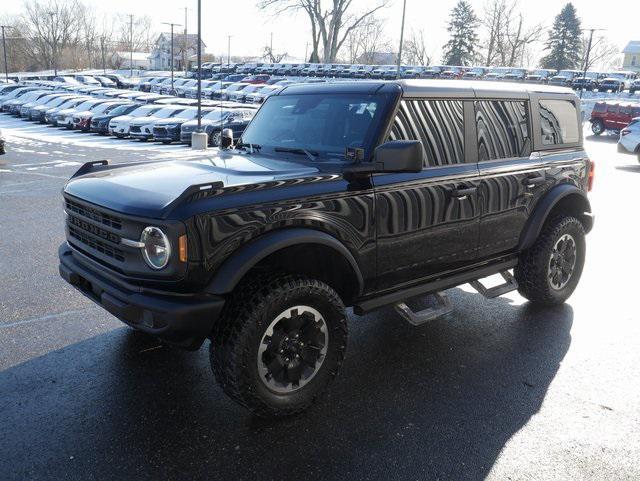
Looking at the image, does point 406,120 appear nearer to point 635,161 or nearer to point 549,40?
point 635,161

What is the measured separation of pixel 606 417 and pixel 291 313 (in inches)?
83.0

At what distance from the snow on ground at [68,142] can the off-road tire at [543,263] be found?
1288 centimetres

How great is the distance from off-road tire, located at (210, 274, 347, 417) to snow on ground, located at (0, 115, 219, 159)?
13856 millimetres

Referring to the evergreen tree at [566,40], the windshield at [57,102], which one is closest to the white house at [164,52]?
the evergreen tree at [566,40]

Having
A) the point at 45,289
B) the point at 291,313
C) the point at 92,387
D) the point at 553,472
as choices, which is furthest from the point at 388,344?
the point at 45,289

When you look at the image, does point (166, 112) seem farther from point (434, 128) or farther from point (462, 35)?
point (462, 35)

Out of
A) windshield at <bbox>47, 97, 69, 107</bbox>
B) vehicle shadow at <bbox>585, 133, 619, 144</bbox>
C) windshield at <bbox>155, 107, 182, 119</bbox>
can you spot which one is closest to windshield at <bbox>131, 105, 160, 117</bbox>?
windshield at <bbox>155, 107, 182, 119</bbox>

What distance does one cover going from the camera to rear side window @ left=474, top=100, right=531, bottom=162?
179 inches

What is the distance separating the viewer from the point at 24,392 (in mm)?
3635

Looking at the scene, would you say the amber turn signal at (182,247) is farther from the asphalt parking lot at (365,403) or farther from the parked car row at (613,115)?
the parked car row at (613,115)

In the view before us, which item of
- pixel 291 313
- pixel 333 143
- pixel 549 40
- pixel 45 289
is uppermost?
pixel 549 40

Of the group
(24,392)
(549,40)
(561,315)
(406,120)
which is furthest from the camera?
(549,40)

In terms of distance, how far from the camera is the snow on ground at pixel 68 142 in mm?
19013

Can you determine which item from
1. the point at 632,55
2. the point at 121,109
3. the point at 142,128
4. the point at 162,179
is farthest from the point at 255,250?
the point at 632,55
